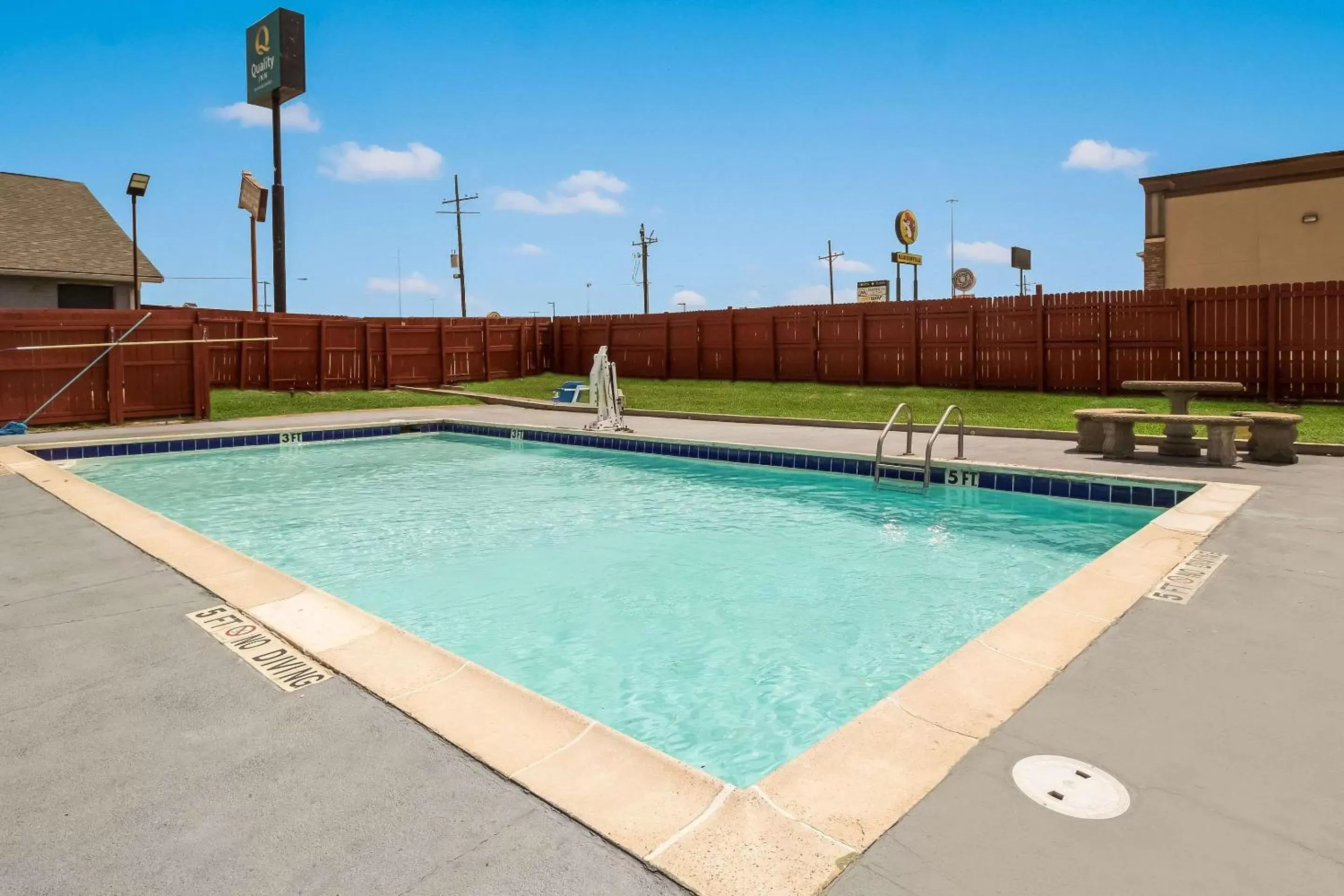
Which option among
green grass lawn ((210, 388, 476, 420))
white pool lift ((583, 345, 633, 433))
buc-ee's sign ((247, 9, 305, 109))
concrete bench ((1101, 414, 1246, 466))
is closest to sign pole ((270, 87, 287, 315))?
buc-ee's sign ((247, 9, 305, 109))

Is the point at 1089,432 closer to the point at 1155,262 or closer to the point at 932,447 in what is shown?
the point at 932,447

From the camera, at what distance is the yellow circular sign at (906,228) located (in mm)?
30172

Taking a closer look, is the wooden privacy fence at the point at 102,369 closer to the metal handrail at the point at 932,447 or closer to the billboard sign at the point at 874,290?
the metal handrail at the point at 932,447

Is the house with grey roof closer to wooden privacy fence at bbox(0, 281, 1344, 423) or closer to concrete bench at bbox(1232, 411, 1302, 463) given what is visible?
wooden privacy fence at bbox(0, 281, 1344, 423)

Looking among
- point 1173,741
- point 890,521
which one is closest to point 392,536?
point 890,521

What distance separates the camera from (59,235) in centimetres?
2223

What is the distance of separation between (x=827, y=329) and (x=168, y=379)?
1389cm

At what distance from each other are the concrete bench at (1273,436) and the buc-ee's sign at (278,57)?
28.2m

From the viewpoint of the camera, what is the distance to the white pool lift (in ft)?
41.8

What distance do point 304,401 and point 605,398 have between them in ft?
28.3

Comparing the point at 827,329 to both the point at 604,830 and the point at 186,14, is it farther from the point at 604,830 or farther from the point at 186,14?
the point at 604,830

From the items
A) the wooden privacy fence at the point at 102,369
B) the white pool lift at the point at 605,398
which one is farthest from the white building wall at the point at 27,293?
the white pool lift at the point at 605,398

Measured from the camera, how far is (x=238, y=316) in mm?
18922

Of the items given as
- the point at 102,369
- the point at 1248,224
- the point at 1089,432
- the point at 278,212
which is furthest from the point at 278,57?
the point at 1248,224
